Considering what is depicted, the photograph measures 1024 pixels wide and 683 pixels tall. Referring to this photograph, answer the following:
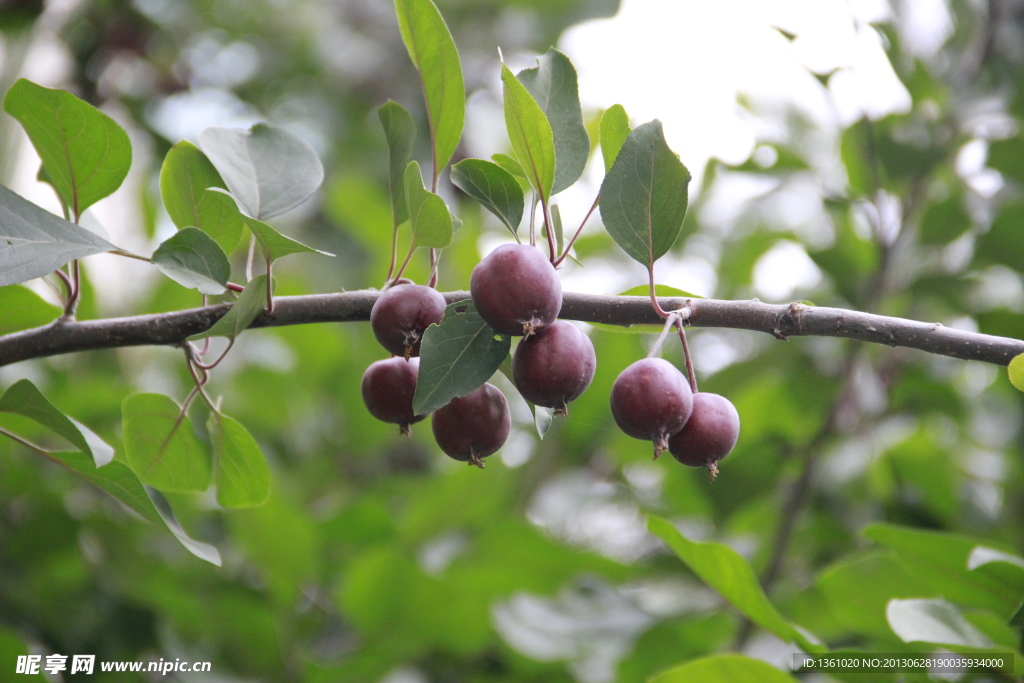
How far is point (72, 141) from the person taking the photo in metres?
1.00

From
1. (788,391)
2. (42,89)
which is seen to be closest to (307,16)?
(788,391)

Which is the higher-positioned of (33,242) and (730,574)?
(33,242)

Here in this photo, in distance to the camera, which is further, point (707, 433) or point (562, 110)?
point (562, 110)

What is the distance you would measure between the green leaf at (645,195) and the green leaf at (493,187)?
11cm

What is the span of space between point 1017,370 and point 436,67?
2.45 ft

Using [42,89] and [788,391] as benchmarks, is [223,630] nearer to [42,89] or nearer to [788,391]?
[42,89]

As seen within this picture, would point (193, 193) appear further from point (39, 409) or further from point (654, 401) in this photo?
point (654, 401)

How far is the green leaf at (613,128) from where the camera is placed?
3.25 feet

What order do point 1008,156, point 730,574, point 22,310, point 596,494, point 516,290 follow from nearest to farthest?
point 516,290 < point 22,310 < point 730,574 < point 1008,156 < point 596,494

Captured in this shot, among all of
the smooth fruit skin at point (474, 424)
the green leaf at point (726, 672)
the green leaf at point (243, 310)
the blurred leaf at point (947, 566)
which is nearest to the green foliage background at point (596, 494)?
the blurred leaf at point (947, 566)

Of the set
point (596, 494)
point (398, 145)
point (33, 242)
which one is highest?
point (596, 494)

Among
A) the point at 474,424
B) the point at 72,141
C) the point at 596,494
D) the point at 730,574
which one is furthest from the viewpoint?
the point at 596,494

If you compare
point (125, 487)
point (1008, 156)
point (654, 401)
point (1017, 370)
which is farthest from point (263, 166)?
point (1008, 156)

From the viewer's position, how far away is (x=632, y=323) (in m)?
0.92
